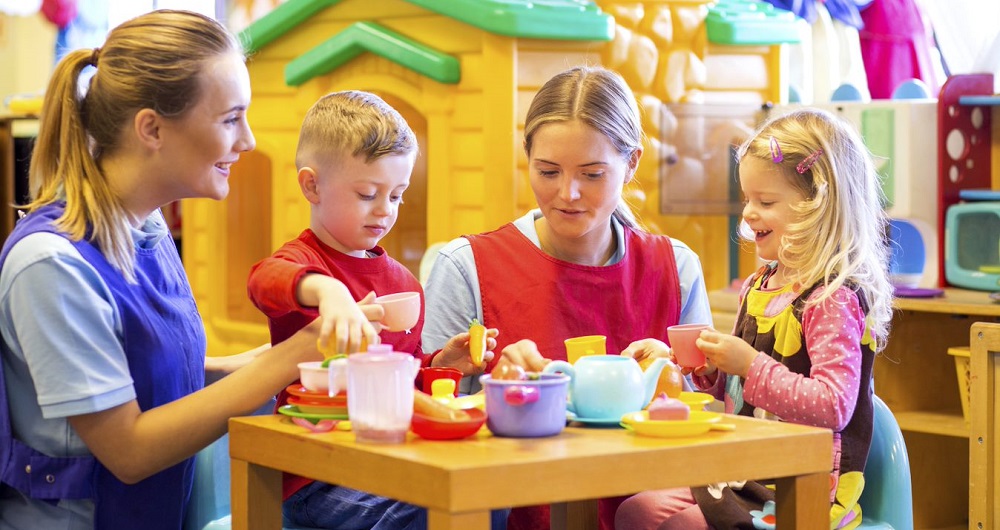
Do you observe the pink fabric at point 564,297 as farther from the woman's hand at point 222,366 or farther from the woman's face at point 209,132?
the woman's face at point 209,132

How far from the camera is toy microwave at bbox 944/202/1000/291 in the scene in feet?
11.5

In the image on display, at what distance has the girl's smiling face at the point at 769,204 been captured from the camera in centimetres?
211

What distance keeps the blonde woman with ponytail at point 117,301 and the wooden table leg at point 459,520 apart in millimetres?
458

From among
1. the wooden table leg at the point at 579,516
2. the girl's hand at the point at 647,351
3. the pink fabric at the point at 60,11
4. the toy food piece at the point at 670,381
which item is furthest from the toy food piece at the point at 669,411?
the pink fabric at the point at 60,11

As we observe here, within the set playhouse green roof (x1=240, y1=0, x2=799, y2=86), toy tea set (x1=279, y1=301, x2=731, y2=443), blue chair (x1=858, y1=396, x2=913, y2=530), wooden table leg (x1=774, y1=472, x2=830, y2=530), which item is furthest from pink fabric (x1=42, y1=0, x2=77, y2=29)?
wooden table leg (x1=774, y1=472, x2=830, y2=530)

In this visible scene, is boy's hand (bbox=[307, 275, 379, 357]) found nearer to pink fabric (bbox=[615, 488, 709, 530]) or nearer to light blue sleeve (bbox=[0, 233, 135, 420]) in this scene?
light blue sleeve (bbox=[0, 233, 135, 420])

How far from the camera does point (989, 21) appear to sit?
401 centimetres

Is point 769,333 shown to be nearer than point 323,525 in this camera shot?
No

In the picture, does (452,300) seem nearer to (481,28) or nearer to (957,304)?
(957,304)

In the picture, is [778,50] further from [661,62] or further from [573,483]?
[573,483]

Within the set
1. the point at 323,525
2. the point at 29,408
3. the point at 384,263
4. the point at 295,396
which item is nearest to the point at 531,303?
the point at 384,263

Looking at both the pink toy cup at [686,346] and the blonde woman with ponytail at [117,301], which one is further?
the pink toy cup at [686,346]

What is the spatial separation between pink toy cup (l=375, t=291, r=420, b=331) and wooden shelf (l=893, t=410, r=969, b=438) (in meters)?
2.02

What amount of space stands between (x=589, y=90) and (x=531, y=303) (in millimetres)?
406
